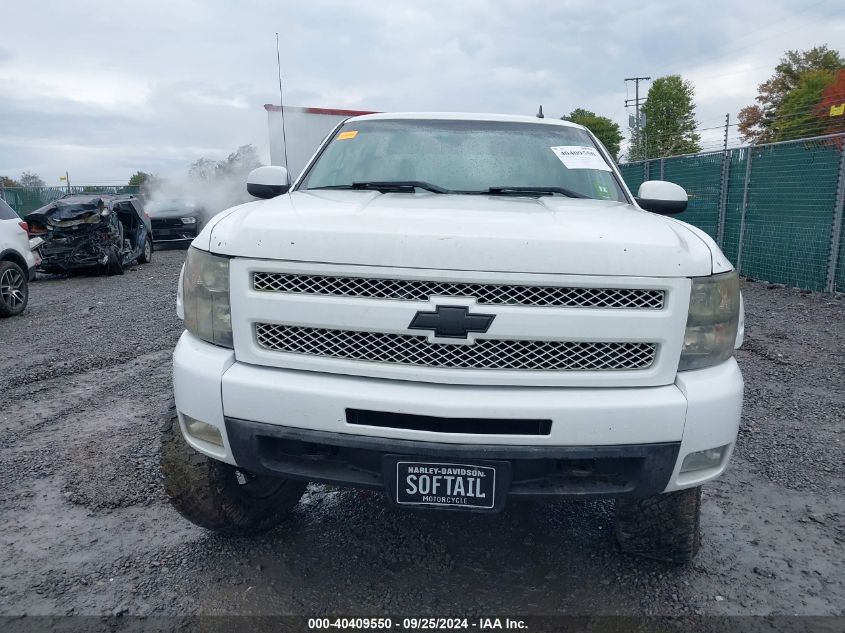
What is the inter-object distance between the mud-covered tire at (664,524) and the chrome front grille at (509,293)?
0.81 meters

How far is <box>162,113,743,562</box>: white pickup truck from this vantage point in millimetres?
1970

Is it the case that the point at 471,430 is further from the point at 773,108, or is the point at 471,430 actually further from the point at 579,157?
the point at 773,108

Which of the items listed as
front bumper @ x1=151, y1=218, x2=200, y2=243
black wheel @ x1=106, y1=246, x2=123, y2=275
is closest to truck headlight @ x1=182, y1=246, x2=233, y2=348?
black wheel @ x1=106, y1=246, x2=123, y2=275

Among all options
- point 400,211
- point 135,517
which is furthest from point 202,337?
point 135,517

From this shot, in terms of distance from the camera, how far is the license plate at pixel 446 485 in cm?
200

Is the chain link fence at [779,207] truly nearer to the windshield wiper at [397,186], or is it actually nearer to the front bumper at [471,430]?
the windshield wiper at [397,186]

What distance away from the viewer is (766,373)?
17.1ft

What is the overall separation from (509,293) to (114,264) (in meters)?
11.7

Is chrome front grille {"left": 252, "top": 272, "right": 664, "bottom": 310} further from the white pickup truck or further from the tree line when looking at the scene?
the tree line

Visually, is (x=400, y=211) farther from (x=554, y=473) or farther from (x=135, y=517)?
(x=135, y=517)

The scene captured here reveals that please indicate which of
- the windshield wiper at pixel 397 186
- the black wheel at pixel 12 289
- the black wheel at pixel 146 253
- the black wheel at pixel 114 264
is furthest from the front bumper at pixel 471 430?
the black wheel at pixel 146 253

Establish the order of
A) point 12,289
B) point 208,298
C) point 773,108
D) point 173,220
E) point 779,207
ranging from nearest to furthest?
point 208,298 → point 12,289 → point 779,207 → point 173,220 → point 773,108

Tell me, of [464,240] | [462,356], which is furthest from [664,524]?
[464,240]

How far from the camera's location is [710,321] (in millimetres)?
2084
